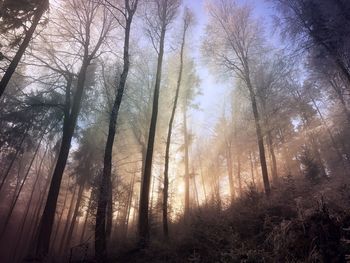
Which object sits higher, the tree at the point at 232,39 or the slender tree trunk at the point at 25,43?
the tree at the point at 232,39

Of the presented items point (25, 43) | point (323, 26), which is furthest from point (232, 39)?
point (25, 43)

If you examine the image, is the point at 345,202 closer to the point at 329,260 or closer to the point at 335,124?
the point at 329,260

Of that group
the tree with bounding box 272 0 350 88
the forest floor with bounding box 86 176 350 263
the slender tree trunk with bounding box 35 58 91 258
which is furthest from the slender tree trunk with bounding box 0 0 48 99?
the tree with bounding box 272 0 350 88

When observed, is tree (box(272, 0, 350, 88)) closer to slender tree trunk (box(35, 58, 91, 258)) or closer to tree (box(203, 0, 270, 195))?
tree (box(203, 0, 270, 195))

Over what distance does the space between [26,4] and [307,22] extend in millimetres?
13180

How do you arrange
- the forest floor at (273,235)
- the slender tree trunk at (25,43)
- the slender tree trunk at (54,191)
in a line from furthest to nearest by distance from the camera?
the slender tree trunk at (54,191) < the slender tree trunk at (25,43) < the forest floor at (273,235)

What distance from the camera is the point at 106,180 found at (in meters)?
9.24

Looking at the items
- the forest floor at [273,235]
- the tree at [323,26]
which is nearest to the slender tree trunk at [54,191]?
the forest floor at [273,235]

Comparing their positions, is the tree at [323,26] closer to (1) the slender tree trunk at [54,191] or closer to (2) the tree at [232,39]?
(2) the tree at [232,39]

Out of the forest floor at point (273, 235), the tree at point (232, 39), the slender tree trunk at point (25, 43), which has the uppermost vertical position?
the tree at point (232, 39)

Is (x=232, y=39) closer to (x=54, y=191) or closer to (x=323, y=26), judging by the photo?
(x=323, y=26)

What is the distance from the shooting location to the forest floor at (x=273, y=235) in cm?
500

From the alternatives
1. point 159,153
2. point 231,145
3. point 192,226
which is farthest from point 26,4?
point 231,145

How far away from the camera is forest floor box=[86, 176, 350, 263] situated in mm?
5004
